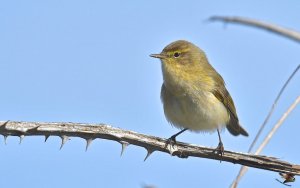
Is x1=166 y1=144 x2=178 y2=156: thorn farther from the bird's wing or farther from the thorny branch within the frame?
the bird's wing

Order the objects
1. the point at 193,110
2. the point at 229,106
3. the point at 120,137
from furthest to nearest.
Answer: the point at 229,106
the point at 193,110
the point at 120,137

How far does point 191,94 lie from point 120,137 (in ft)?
9.46

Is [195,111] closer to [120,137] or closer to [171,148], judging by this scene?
[171,148]

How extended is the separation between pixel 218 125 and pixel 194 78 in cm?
67

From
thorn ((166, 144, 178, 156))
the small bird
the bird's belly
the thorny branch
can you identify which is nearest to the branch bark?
the thorny branch

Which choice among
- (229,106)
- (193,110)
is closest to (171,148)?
(193,110)

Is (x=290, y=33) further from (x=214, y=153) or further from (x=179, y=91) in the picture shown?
(x=179, y=91)

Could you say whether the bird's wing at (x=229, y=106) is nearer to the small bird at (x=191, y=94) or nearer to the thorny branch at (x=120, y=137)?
the small bird at (x=191, y=94)

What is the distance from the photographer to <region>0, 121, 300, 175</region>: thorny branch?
9.16ft

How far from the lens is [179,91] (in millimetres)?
5766

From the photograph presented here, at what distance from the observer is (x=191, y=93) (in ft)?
18.9

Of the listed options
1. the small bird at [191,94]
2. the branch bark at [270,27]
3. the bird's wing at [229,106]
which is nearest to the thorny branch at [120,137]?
the branch bark at [270,27]

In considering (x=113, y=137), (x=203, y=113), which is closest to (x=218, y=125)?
(x=203, y=113)

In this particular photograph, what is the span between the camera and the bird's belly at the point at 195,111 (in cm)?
568
